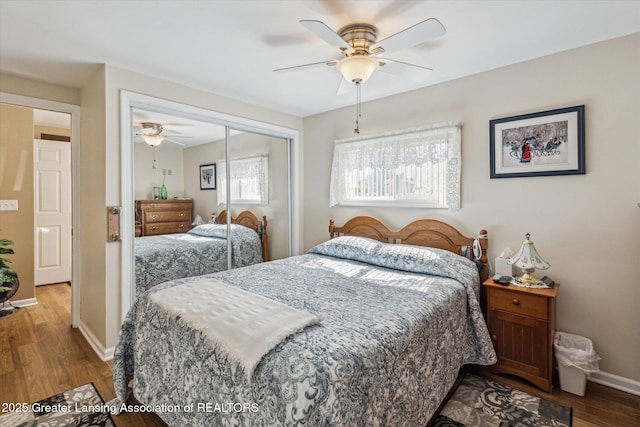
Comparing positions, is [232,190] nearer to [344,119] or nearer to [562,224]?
[344,119]

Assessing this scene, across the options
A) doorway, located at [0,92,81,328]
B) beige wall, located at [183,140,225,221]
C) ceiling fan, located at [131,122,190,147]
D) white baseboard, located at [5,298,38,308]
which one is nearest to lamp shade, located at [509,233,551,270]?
beige wall, located at [183,140,225,221]

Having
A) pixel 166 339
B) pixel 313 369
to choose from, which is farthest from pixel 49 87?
pixel 313 369

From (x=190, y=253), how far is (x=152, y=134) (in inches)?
47.1

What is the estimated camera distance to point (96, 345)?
9.16 feet

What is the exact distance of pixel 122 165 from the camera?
2635mm

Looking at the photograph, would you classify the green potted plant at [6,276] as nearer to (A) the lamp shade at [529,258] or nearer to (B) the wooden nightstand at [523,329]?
(B) the wooden nightstand at [523,329]

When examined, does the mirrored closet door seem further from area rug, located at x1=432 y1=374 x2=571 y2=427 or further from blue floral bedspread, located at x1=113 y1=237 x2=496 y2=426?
area rug, located at x1=432 y1=374 x2=571 y2=427

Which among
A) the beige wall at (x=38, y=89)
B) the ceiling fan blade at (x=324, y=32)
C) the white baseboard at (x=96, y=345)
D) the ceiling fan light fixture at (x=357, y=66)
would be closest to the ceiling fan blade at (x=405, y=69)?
the ceiling fan light fixture at (x=357, y=66)

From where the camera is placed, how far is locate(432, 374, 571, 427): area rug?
190 cm

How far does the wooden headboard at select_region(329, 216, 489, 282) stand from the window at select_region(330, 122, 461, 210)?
194 mm

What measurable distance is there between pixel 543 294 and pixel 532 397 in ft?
2.29

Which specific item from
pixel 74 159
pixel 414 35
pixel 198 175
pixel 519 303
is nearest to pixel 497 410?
pixel 519 303

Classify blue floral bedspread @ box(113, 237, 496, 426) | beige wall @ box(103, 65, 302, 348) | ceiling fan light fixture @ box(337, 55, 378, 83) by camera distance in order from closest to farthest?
blue floral bedspread @ box(113, 237, 496, 426)
ceiling fan light fixture @ box(337, 55, 378, 83)
beige wall @ box(103, 65, 302, 348)

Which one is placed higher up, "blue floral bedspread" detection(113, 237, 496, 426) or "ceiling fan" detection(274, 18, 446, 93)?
"ceiling fan" detection(274, 18, 446, 93)
